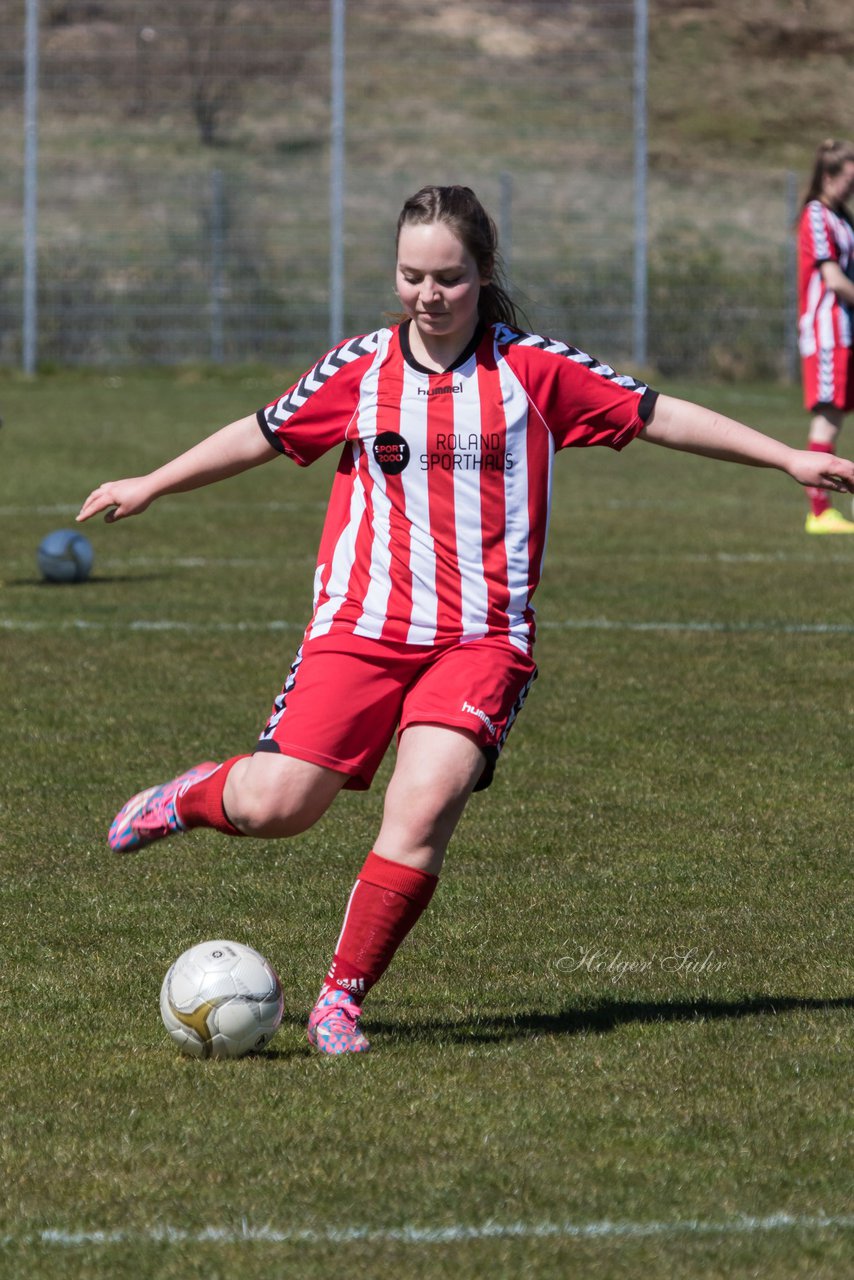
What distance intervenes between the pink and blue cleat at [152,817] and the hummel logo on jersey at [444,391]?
0.95 meters

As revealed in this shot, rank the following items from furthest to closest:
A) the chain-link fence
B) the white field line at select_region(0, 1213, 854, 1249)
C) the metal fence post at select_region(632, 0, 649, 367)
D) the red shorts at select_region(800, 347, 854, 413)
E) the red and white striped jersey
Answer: the chain-link fence → the metal fence post at select_region(632, 0, 649, 367) → the red and white striped jersey → the red shorts at select_region(800, 347, 854, 413) → the white field line at select_region(0, 1213, 854, 1249)

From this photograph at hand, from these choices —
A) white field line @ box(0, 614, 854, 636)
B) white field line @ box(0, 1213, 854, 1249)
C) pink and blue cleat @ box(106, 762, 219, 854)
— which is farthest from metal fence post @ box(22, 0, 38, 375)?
white field line @ box(0, 1213, 854, 1249)

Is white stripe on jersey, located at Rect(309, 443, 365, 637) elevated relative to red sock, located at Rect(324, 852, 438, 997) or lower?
elevated

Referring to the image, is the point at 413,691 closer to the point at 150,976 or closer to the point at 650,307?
the point at 150,976

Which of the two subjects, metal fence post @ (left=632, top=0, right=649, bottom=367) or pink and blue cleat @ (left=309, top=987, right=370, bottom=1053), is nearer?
pink and blue cleat @ (left=309, top=987, right=370, bottom=1053)

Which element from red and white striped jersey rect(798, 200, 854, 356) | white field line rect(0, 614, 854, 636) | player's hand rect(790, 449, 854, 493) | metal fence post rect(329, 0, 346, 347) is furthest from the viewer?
metal fence post rect(329, 0, 346, 347)

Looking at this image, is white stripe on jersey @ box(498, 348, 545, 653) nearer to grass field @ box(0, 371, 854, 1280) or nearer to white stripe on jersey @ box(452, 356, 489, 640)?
white stripe on jersey @ box(452, 356, 489, 640)

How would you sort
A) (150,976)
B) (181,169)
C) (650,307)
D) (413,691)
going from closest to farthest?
1. (413,691)
2. (150,976)
3. (650,307)
4. (181,169)

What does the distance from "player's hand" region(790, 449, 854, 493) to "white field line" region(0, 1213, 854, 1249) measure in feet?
5.67

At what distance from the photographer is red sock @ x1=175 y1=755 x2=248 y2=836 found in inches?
182

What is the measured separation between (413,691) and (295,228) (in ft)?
85.6

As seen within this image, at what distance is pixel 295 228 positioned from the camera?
29891mm

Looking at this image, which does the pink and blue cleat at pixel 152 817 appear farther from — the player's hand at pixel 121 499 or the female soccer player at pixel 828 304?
the female soccer player at pixel 828 304

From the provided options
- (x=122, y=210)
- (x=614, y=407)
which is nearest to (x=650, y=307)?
(x=122, y=210)
